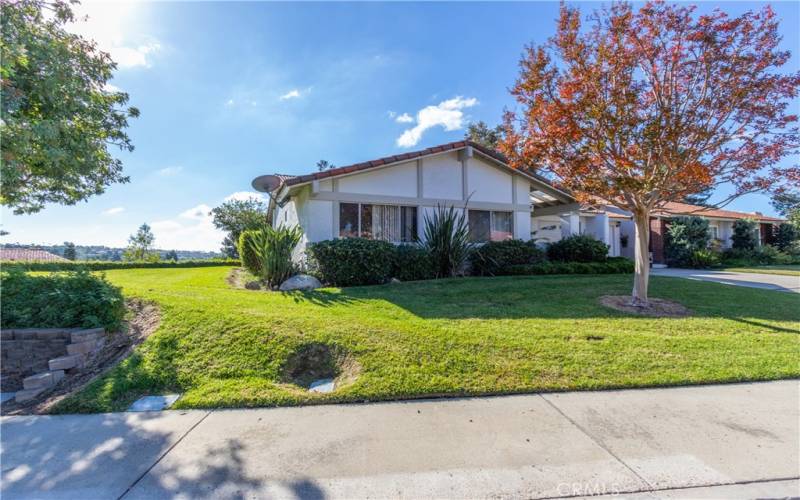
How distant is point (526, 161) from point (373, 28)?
568 centimetres

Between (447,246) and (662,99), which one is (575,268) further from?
(662,99)

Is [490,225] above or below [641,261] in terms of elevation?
above

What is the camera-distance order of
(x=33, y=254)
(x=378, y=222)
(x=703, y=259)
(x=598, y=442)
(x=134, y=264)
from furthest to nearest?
(x=33, y=254)
(x=134, y=264)
(x=703, y=259)
(x=378, y=222)
(x=598, y=442)

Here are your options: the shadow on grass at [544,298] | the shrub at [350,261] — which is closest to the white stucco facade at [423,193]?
the shrub at [350,261]

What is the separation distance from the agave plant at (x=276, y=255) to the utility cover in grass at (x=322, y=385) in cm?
538

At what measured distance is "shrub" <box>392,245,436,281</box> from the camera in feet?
32.3

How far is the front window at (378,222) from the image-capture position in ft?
35.6

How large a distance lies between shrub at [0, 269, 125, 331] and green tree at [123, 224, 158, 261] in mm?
19005

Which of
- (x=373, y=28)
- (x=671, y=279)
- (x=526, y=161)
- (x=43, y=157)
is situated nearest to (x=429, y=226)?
(x=526, y=161)

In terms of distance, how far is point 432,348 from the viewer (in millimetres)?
4547

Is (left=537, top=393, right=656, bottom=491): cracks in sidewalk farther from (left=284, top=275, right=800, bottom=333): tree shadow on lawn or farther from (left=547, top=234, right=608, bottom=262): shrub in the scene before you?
(left=547, top=234, right=608, bottom=262): shrub

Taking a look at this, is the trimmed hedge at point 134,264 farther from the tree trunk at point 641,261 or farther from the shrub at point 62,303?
the tree trunk at point 641,261

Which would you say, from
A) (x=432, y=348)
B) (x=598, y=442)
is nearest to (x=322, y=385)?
(x=432, y=348)

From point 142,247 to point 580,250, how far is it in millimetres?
27472
